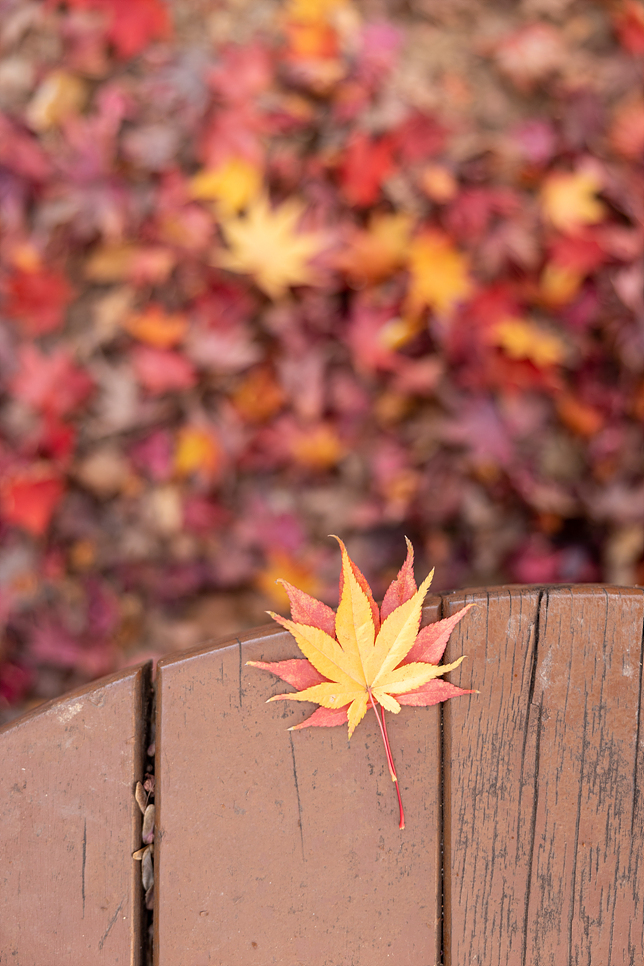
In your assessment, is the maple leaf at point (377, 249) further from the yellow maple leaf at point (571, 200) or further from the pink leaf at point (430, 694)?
the pink leaf at point (430, 694)

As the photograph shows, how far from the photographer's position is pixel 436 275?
124 centimetres

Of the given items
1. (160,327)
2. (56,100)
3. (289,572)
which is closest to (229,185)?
(160,327)

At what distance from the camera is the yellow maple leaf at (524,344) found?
4.06 feet

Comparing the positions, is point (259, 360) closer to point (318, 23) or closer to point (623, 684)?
point (318, 23)

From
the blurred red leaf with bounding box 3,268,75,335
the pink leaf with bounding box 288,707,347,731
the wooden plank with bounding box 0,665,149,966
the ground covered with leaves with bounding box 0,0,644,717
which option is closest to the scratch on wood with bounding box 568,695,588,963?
the pink leaf with bounding box 288,707,347,731

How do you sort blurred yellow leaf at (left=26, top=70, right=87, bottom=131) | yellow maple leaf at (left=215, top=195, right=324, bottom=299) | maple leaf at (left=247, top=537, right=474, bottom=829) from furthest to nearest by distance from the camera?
blurred yellow leaf at (left=26, top=70, right=87, bottom=131) < yellow maple leaf at (left=215, top=195, right=324, bottom=299) < maple leaf at (left=247, top=537, right=474, bottom=829)

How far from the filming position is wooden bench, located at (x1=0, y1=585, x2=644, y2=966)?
2.12 ft

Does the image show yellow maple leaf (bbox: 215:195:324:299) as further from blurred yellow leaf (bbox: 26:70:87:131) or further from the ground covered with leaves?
blurred yellow leaf (bbox: 26:70:87:131)

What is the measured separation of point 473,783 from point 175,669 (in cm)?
31

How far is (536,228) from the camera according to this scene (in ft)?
4.18

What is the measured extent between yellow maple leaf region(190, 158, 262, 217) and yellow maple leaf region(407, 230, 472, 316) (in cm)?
32

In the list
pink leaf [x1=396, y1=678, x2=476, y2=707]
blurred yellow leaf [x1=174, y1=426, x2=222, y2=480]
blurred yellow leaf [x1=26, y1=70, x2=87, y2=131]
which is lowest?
pink leaf [x1=396, y1=678, x2=476, y2=707]

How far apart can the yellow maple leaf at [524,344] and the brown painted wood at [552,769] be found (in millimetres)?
686

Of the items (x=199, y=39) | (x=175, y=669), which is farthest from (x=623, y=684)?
(x=199, y=39)
